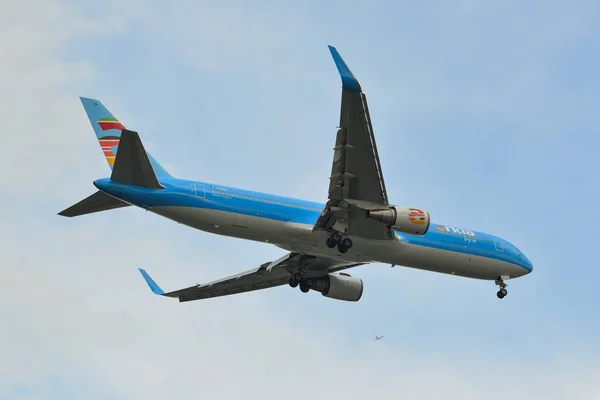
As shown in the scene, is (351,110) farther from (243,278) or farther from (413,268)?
(243,278)

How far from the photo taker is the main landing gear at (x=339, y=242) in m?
37.7

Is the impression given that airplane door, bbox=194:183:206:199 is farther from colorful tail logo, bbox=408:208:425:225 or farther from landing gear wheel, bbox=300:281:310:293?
landing gear wheel, bbox=300:281:310:293

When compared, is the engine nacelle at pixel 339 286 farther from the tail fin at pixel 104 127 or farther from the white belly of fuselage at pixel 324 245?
the tail fin at pixel 104 127

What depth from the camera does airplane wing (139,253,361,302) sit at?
4266 cm

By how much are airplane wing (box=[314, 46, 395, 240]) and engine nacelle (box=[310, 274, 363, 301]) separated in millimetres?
6265

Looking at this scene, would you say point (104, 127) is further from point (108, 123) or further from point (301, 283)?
point (301, 283)

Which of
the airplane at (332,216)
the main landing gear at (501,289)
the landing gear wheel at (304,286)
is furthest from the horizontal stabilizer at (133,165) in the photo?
the main landing gear at (501,289)

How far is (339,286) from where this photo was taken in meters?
44.1

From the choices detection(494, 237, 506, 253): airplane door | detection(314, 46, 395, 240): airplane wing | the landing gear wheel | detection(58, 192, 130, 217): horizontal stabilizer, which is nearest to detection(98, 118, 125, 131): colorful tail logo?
detection(58, 192, 130, 217): horizontal stabilizer

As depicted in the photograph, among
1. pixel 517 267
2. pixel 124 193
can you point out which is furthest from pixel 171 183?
pixel 517 267

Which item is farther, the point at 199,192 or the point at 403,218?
the point at 199,192

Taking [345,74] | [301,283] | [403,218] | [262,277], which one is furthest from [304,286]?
[345,74]

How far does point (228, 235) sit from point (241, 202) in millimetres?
1539

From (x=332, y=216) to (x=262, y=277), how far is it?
9.47m
